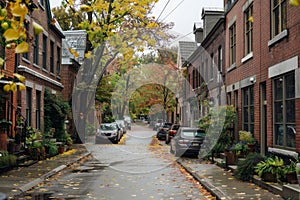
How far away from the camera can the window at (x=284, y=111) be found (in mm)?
12013

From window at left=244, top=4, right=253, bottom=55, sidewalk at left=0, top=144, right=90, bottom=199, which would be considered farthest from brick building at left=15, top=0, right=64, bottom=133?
window at left=244, top=4, right=253, bottom=55

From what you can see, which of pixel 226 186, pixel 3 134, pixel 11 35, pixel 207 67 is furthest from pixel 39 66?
pixel 11 35

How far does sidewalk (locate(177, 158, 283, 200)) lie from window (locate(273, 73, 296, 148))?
1752 mm

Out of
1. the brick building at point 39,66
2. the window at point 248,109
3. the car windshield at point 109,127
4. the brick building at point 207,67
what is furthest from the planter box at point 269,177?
the car windshield at point 109,127

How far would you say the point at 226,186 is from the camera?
456 inches

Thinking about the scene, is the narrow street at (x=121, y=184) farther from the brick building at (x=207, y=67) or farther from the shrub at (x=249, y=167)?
the brick building at (x=207, y=67)

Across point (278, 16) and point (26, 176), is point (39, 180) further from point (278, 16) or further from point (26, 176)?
point (278, 16)

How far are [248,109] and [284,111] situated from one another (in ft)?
15.3

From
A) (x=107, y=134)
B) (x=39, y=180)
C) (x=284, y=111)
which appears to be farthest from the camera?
(x=107, y=134)

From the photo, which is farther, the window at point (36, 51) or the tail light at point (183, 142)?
the window at point (36, 51)

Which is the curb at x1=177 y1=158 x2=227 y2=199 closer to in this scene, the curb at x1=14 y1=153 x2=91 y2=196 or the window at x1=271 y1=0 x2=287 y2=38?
the curb at x1=14 y1=153 x2=91 y2=196

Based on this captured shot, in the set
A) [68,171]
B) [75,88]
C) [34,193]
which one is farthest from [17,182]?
[75,88]

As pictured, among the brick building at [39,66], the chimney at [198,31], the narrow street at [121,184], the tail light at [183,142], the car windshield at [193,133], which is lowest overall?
the narrow street at [121,184]

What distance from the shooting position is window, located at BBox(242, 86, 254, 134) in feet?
54.9
